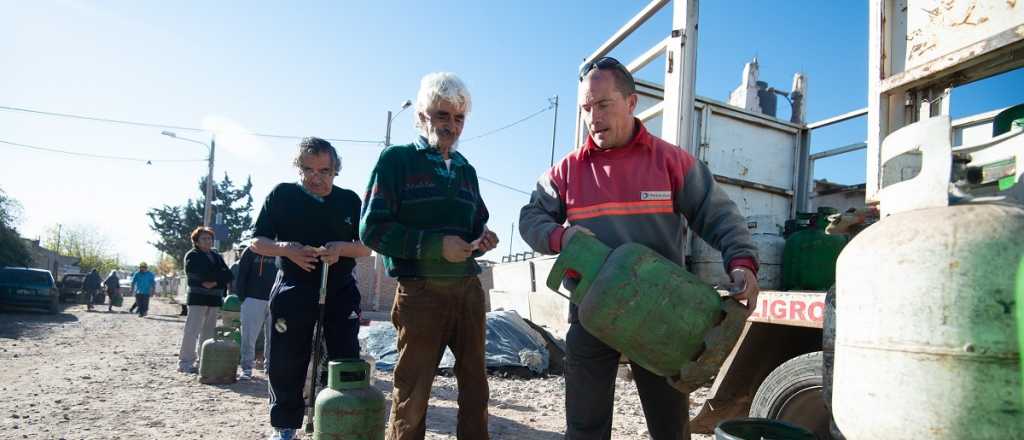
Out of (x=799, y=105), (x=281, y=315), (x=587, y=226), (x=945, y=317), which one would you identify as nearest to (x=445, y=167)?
(x=587, y=226)

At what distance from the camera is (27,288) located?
1403 cm

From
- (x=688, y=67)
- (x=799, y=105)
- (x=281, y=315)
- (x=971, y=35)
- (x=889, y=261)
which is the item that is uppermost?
(x=799, y=105)

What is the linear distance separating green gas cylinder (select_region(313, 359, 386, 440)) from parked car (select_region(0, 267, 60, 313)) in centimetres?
1575

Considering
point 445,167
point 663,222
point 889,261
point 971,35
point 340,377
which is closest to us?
point 889,261

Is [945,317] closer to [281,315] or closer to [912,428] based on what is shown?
[912,428]

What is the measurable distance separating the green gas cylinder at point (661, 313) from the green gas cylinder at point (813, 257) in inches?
85.1

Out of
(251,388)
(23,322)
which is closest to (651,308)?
(251,388)

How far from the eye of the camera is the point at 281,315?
9.07ft

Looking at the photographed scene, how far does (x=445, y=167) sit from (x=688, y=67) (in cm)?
212

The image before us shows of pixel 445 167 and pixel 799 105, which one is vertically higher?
pixel 799 105

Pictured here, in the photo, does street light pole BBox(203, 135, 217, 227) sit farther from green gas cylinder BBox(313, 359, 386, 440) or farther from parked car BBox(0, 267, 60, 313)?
green gas cylinder BBox(313, 359, 386, 440)

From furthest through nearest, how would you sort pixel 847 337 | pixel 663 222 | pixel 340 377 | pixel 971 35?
pixel 340 377, pixel 971 35, pixel 663 222, pixel 847 337

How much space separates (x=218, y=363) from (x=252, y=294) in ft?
A: 2.23

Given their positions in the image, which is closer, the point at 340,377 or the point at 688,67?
the point at 340,377
